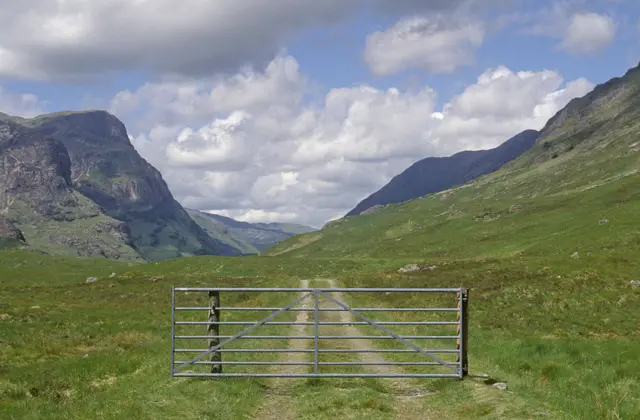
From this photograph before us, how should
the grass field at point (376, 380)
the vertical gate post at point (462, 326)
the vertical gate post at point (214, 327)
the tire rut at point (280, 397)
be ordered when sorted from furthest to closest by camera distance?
1. the vertical gate post at point (214, 327)
2. the vertical gate post at point (462, 326)
3. the tire rut at point (280, 397)
4. the grass field at point (376, 380)

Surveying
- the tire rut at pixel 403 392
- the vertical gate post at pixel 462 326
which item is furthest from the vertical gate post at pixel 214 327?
the vertical gate post at pixel 462 326

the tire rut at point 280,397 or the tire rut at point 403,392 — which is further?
the tire rut at point 403,392

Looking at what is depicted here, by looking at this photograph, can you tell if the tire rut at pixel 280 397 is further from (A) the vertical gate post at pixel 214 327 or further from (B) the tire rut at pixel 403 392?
(B) the tire rut at pixel 403 392

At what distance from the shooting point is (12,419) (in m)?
13.2

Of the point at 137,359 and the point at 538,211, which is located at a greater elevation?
the point at 538,211

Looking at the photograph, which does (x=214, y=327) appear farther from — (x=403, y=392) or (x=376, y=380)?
(x=403, y=392)

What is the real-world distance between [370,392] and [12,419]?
28.8 feet

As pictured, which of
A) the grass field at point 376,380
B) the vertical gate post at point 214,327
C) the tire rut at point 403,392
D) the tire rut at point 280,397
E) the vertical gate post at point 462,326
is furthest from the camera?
the vertical gate post at point 214,327

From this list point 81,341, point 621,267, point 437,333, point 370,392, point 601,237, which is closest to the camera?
point 370,392

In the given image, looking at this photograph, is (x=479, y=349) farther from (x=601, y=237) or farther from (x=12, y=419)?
(x=601, y=237)

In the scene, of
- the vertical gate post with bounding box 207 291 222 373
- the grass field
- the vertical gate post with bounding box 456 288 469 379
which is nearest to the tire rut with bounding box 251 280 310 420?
the grass field

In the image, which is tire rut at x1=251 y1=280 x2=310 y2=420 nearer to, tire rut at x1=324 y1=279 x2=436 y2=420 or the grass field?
the grass field

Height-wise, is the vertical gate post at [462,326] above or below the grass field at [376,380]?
above

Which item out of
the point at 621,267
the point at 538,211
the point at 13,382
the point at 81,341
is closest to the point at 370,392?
the point at 13,382
